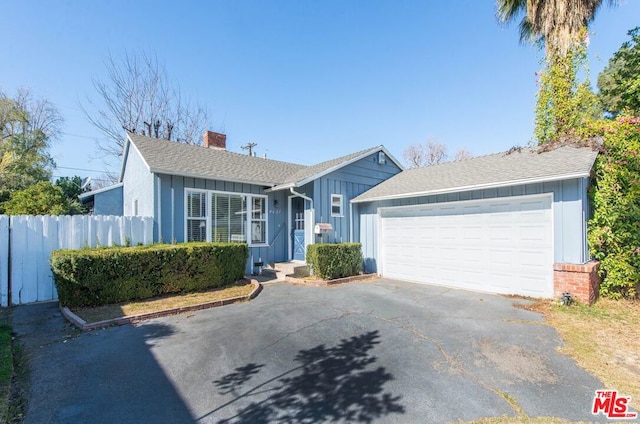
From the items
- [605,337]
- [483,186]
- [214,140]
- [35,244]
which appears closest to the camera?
[605,337]

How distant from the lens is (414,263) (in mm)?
10062

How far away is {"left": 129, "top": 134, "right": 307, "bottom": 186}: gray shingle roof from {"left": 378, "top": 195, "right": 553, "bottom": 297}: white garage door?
16.5 feet

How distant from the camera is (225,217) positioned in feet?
34.0

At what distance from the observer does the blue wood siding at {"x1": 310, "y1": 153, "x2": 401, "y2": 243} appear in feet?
35.9

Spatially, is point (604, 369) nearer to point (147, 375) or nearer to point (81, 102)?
point (147, 375)

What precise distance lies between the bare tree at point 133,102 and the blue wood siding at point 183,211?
47.6ft

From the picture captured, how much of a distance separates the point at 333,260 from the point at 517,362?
6333 millimetres

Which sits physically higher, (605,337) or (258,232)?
(258,232)

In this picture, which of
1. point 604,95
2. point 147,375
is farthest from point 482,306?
point 604,95

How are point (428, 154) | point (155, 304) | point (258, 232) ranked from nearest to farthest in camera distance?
1. point (155, 304)
2. point (258, 232)
3. point (428, 154)

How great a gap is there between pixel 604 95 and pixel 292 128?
1886cm

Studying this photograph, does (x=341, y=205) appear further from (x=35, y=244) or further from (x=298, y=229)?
(x=35, y=244)

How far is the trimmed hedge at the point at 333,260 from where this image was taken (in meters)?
9.71

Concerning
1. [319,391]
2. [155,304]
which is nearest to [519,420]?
[319,391]
